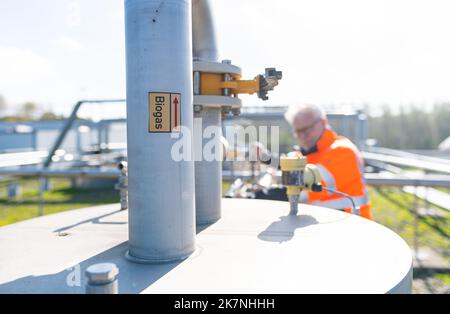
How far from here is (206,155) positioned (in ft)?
4.44

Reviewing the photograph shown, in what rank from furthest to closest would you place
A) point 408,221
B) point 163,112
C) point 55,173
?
point 408,221
point 55,173
point 163,112

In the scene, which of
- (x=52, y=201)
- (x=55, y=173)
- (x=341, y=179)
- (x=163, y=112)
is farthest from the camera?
(x=52, y=201)

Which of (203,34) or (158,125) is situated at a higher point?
(203,34)

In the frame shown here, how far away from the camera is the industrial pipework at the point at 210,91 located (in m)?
1.26

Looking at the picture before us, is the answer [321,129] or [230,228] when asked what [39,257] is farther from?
[321,129]

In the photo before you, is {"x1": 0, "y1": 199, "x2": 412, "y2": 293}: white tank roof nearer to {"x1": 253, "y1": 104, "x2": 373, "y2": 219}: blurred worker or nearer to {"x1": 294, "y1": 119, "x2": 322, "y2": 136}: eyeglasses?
{"x1": 253, "y1": 104, "x2": 373, "y2": 219}: blurred worker

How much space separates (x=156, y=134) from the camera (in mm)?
946

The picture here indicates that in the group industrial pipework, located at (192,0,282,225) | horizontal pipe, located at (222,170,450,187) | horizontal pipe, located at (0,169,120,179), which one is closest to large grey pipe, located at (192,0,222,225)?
industrial pipework, located at (192,0,282,225)

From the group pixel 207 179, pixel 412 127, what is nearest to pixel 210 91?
pixel 207 179

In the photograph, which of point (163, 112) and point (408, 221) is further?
point (408, 221)

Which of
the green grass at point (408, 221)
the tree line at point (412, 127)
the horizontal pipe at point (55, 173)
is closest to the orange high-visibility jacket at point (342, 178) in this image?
the green grass at point (408, 221)

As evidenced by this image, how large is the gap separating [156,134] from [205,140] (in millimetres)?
407

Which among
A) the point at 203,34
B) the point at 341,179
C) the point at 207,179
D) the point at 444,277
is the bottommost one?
the point at 444,277

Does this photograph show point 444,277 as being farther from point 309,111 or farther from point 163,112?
point 163,112
